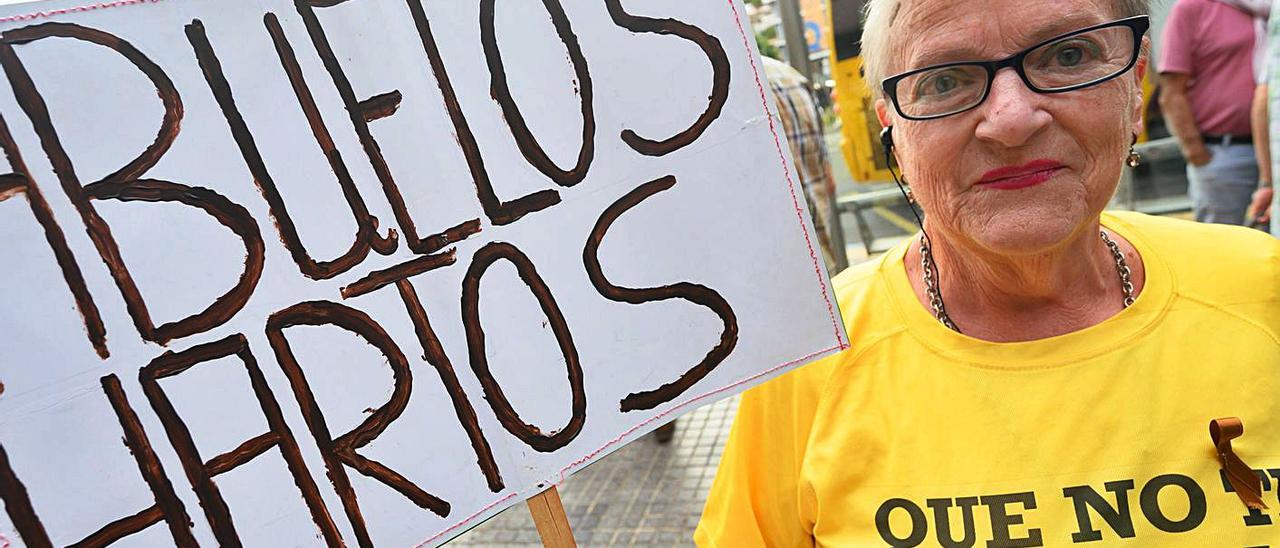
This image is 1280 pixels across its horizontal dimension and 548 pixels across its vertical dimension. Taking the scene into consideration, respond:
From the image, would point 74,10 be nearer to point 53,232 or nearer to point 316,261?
point 53,232

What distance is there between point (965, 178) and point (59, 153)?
1117 mm

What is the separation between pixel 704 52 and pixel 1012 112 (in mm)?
422

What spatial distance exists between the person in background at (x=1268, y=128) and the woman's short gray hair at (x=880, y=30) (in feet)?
4.58

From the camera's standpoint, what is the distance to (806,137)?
3750 mm

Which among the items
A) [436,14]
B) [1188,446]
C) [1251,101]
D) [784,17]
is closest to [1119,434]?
[1188,446]

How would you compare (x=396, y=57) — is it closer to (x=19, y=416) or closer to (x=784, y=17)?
(x=19, y=416)

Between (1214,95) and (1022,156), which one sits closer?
(1022,156)

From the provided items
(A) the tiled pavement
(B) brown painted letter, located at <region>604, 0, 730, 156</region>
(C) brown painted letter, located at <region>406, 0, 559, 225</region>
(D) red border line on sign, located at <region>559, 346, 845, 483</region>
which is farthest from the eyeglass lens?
(A) the tiled pavement

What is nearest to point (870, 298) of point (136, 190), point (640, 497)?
Answer: point (136, 190)

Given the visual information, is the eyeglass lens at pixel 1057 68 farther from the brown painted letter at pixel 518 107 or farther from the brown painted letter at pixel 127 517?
the brown painted letter at pixel 127 517

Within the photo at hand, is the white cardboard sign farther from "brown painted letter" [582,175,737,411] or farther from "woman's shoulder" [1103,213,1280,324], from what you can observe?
"woman's shoulder" [1103,213,1280,324]

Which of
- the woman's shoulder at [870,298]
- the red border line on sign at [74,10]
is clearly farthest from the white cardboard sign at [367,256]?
A: the woman's shoulder at [870,298]

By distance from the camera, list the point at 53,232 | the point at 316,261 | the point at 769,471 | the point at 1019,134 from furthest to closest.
→ the point at 769,471 < the point at 1019,134 < the point at 316,261 < the point at 53,232

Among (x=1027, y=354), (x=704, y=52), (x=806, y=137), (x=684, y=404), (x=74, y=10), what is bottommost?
(x=1027, y=354)
